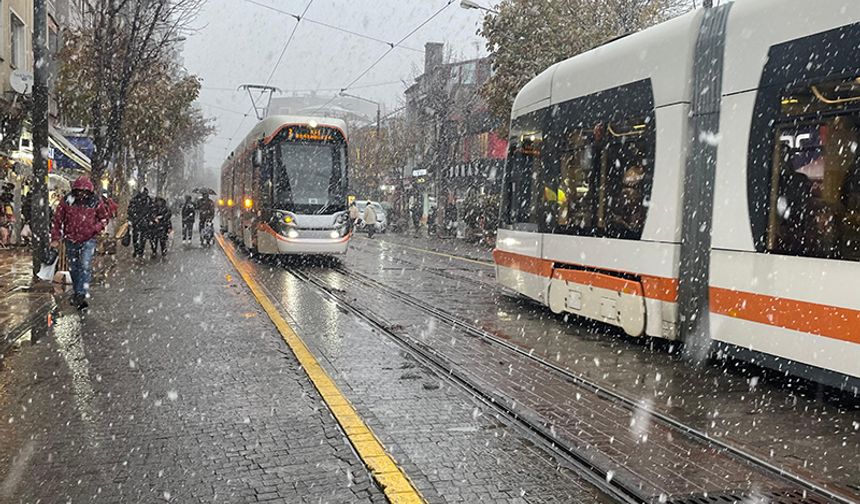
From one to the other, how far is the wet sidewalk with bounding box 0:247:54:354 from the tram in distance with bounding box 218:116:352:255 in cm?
511

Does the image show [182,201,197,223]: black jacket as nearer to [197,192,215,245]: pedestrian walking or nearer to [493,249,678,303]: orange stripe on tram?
[197,192,215,245]: pedestrian walking

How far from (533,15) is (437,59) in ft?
89.1

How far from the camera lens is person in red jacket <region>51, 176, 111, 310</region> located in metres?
10.6

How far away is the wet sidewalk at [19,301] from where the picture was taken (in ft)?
28.0

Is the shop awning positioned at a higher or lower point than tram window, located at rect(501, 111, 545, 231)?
higher

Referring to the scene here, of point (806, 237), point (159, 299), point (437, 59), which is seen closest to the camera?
point (806, 237)

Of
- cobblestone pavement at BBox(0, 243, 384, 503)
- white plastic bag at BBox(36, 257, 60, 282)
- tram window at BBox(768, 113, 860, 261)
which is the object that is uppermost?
tram window at BBox(768, 113, 860, 261)

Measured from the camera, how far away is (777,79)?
630 cm

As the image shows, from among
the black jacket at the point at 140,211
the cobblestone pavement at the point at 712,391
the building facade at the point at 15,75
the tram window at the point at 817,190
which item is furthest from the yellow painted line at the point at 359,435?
the building facade at the point at 15,75

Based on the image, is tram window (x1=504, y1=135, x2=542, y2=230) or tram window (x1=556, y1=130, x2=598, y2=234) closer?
tram window (x1=556, y1=130, x2=598, y2=234)

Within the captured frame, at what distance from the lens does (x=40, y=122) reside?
40.8 feet

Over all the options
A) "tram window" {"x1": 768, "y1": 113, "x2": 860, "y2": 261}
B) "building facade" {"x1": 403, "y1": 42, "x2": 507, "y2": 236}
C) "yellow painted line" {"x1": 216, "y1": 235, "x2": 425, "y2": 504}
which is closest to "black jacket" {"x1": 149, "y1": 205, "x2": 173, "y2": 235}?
"yellow painted line" {"x1": 216, "y1": 235, "x2": 425, "y2": 504}

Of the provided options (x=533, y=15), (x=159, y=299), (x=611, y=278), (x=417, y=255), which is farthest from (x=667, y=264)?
(x=533, y=15)

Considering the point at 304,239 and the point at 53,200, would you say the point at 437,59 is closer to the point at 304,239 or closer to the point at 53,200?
the point at 53,200
